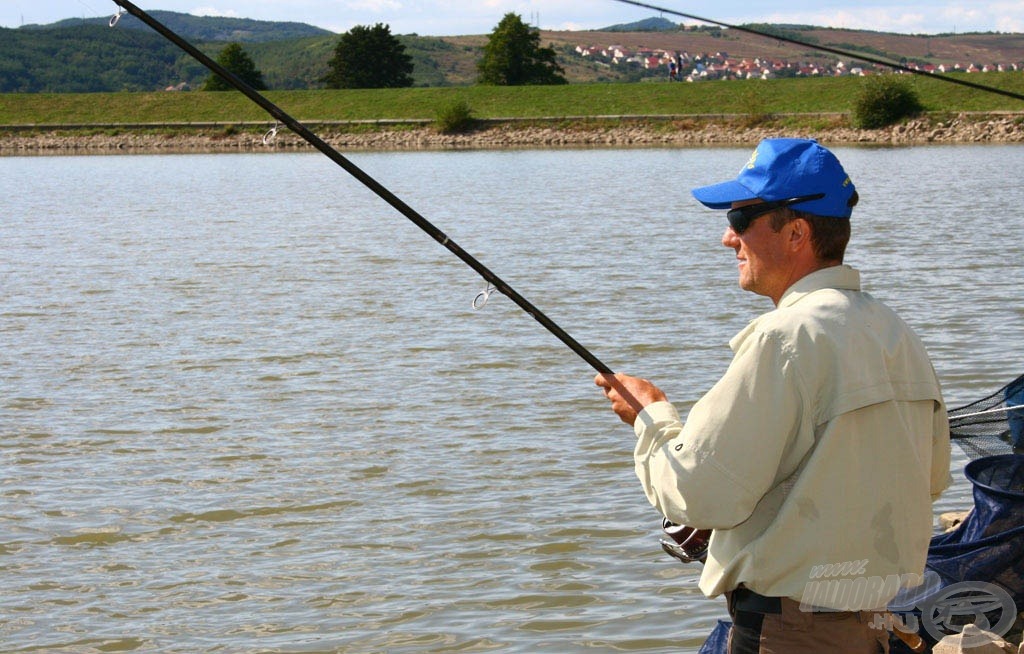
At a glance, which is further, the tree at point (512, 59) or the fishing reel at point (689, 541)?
the tree at point (512, 59)

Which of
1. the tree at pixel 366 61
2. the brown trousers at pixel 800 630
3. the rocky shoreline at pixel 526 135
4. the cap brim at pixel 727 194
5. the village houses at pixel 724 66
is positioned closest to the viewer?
the brown trousers at pixel 800 630

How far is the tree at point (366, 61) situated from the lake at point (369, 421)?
65910 millimetres

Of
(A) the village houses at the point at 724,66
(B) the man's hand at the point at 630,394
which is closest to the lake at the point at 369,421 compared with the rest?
(B) the man's hand at the point at 630,394

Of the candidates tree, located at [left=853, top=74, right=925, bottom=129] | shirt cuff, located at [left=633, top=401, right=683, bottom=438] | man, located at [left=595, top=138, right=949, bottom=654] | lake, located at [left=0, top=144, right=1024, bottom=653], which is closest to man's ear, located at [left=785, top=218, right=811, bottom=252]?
man, located at [left=595, top=138, right=949, bottom=654]

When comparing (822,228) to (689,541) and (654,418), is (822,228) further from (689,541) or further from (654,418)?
(689,541)

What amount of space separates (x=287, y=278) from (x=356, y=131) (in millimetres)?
51688

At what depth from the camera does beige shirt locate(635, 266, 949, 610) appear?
247 cm

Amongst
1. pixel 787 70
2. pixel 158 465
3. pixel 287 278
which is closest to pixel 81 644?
pixel 158 465

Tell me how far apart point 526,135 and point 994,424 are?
60.3 metres

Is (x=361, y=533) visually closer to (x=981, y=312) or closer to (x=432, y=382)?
(x=432, y=382)

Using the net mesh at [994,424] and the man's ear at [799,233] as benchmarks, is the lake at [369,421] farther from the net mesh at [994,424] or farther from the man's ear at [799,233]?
the man's ear at [799,233]

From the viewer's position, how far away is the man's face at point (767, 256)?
8.86 feet

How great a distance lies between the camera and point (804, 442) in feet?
8.29

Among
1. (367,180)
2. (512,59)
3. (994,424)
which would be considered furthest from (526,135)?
(367,180)
